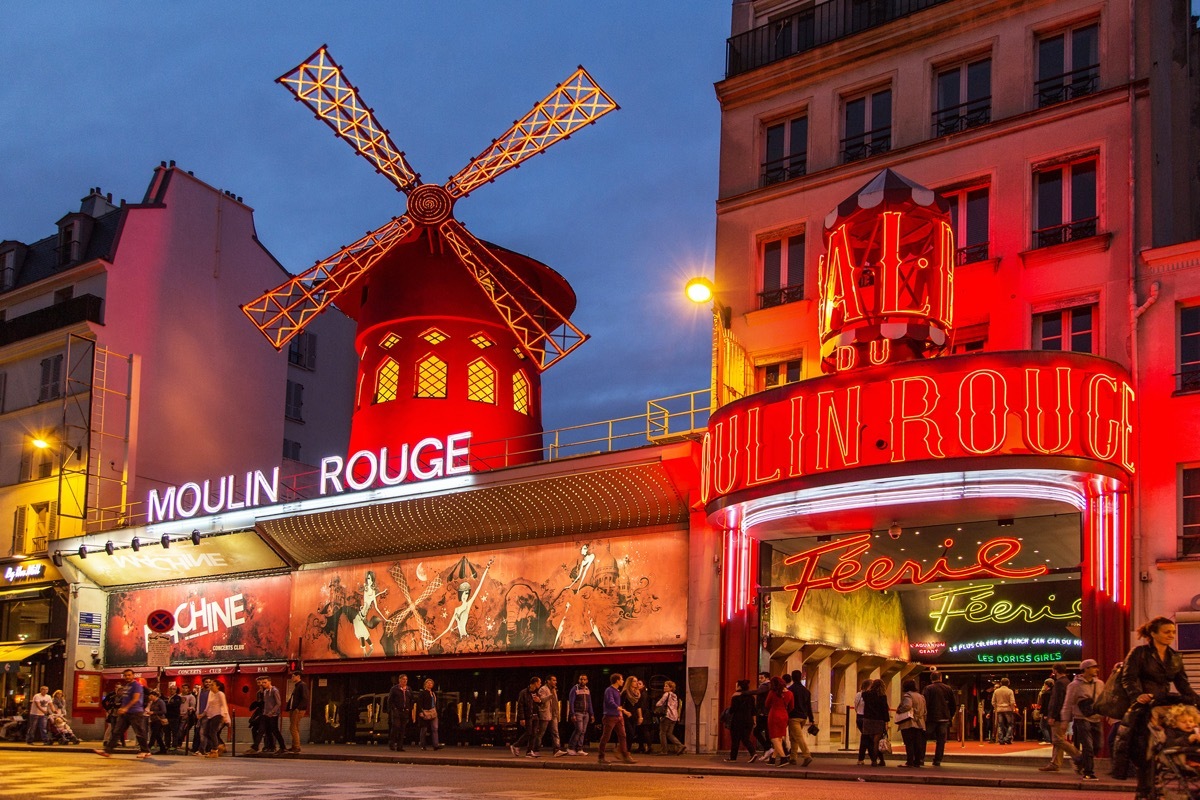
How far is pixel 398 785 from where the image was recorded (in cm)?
1191

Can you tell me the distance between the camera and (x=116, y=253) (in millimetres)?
31953

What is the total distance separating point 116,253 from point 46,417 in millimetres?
4105

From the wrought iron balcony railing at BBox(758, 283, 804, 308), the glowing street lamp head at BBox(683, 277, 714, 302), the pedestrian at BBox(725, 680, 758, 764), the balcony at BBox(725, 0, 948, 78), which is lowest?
the pedestrian at BBox(725, 680, 758, 764)

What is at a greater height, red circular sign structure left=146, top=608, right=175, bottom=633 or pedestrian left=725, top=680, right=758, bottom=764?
red circular sign structure left=146, top=608, right=175, bottom=633

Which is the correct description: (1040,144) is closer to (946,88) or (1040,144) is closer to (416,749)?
(946,88)

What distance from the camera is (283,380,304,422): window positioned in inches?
1492

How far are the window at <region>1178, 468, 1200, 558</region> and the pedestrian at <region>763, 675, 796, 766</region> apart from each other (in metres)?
4.87

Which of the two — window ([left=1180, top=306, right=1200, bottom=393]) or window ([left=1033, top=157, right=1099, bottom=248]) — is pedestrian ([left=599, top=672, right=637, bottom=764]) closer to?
window ([left=1180, top=306, right=1200, bottom=393])

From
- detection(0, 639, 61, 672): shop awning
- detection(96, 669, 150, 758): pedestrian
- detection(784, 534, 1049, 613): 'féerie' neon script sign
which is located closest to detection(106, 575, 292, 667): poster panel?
detection(0, 639, 61, 672): shop awning

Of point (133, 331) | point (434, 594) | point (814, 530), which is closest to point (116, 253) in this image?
point (133, 331)

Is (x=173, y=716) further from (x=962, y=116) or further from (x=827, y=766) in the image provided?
(x=962, y=116)

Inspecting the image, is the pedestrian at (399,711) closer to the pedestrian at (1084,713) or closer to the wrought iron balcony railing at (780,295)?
the wrought iron balcony railing at (780,295)

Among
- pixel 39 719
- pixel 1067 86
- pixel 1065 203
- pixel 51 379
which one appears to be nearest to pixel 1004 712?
pixel 1065 203

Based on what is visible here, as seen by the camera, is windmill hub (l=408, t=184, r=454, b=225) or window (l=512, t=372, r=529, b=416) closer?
windmill hub (l=408, t=184, r=454, b=225)
